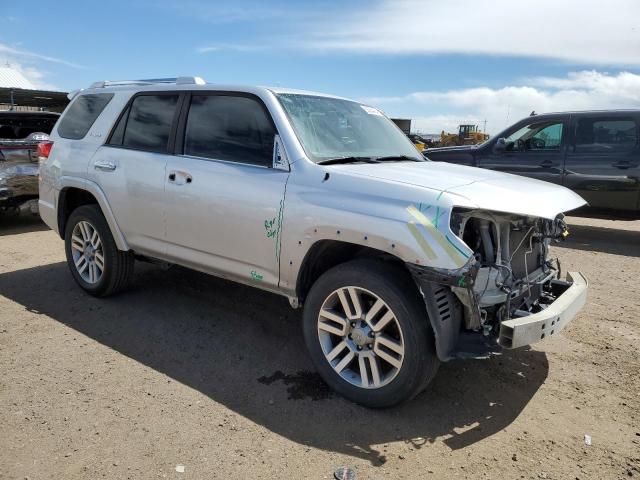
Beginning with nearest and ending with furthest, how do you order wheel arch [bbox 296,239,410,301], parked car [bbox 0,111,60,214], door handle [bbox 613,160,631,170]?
1. wheel arch [bbox 296,239,410,301]
2. parked car [bbox 0,111,60,214]
3. door handle [bbox 613,160,631,170]

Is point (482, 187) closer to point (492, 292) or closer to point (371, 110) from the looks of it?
point (492, 292)

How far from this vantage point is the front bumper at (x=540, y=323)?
9.07 feet

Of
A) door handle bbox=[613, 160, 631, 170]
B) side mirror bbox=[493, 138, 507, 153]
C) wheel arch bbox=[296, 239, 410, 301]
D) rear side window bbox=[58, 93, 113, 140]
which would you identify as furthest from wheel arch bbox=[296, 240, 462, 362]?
side mirror bbox=[493, 138, 507, 153]

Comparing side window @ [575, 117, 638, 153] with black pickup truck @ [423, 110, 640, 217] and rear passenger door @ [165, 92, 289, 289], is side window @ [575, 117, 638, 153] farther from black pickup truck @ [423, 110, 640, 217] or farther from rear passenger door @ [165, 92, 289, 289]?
rear passenger door @ [165, 92, 289, 289]

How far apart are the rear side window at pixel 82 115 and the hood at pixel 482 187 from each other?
273 cm

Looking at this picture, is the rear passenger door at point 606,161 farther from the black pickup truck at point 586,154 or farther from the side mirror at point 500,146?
the side mirror at point 500,146

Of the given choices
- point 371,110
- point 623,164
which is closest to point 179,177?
point 371,110

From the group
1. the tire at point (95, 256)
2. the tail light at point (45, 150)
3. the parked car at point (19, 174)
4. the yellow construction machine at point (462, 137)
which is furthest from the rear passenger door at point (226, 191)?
the yellow construction machine at point (462, 137)

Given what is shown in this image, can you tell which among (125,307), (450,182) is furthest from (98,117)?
(450,182)

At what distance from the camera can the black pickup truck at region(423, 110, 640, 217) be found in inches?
300

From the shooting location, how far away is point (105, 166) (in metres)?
4.50

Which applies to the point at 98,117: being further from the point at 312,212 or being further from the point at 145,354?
the point at 312,212

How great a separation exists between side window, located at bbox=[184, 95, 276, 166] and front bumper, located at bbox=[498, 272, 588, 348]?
1.87m

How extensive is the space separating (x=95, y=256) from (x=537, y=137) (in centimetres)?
698
